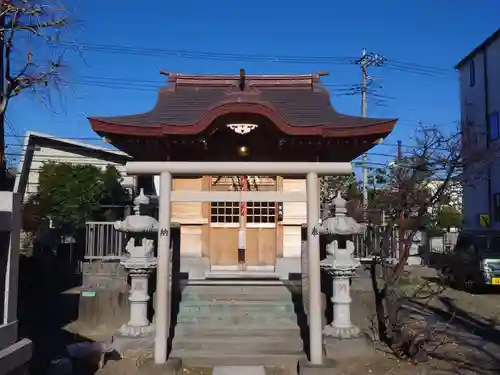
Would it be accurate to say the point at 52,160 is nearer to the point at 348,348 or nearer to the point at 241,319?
the point at 241,319

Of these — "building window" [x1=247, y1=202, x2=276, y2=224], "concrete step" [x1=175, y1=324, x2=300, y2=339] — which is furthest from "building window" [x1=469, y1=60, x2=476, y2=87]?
"concrete step" [x1=175, y1=324, x2=300, y2=339]

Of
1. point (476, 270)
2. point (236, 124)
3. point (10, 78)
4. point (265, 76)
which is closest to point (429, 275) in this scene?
point (476, 270)

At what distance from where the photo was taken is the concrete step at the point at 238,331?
868cm

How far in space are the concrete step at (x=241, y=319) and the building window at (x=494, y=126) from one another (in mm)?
19965

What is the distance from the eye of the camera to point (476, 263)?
54.0ft

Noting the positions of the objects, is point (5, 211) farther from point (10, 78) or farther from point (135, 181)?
point (135, 181)

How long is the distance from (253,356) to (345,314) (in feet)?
5.57

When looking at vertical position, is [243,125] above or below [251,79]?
below

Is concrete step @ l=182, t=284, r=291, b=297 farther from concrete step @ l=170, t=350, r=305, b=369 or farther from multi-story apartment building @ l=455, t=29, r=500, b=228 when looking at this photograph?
multi-story apartment building @ l=455, t=29, r=500, b=228

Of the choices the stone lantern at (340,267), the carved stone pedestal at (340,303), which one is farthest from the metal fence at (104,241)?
the carved stone pedestal at (340,303)

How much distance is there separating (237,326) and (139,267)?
212 centimetres

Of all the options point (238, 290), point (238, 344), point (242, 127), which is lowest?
point (238, 344)

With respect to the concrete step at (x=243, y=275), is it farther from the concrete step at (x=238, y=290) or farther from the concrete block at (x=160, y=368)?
the concrete block at (x=160, y=368)

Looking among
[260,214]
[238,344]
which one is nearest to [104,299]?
[238,344]
